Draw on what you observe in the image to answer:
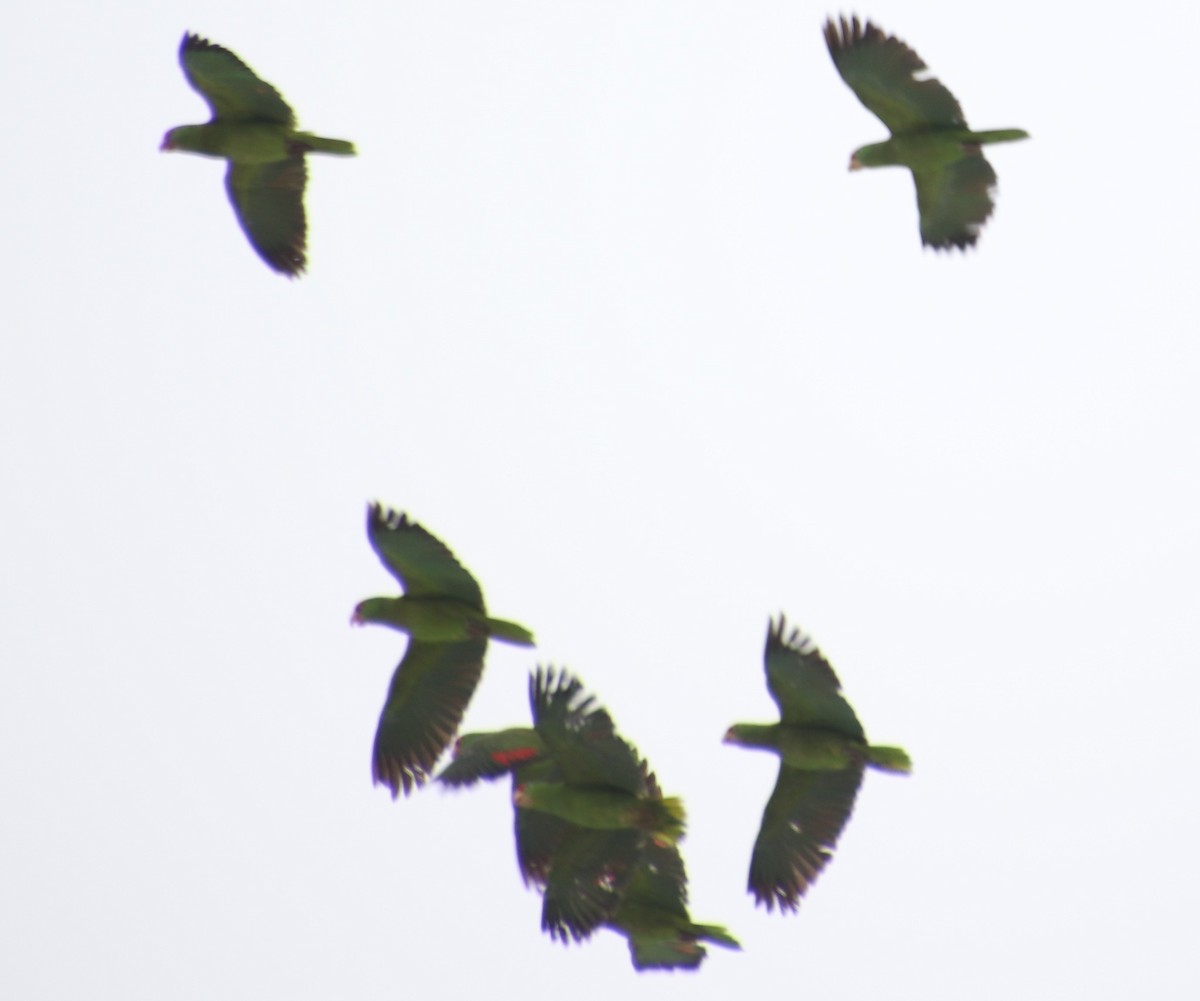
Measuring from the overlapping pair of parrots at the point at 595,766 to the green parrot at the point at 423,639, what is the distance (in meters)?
0.01

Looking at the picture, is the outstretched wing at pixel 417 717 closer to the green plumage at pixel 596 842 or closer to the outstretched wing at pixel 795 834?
the green plumage at pixel 596 842

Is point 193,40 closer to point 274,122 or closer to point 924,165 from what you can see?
point 274,122

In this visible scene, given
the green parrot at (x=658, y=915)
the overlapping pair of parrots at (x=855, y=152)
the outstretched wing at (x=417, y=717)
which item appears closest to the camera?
the outstretched wing at (x=417, y=717)

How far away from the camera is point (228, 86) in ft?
56.6

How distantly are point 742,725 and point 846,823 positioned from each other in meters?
1.18

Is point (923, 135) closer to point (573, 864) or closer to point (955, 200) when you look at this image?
point (955, 200)

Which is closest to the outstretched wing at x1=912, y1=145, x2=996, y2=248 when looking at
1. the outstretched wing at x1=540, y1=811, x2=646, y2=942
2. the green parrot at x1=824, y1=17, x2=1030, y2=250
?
the green parrot at x1=824, y1=17, x2=1030, y2=250

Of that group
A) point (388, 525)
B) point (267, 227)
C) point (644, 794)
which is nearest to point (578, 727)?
point (644, 794)

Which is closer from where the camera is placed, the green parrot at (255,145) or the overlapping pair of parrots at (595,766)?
the overlapping pair of parrots at (595,766)

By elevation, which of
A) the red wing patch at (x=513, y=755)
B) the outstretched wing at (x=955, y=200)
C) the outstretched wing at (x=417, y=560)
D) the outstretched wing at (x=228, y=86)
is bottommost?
the red wing patch at (x=513, y=755)

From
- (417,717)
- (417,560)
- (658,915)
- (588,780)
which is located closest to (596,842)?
(588,780)

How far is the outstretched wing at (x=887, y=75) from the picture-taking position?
17172mm

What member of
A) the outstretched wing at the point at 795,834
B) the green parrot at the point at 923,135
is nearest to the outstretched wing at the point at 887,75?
the green parrot at the point at 923,135

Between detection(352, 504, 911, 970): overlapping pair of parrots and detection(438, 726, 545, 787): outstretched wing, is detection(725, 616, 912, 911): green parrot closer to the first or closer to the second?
detection(352, 504, 911, 970): overlapping pair of parrots
